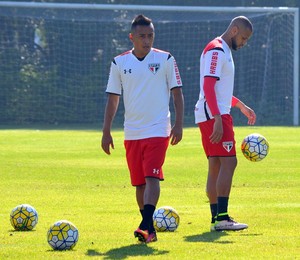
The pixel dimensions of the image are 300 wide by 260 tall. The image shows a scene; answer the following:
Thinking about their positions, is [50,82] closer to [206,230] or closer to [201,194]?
[201,194]

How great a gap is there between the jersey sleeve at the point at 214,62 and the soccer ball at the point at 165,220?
143 centimetres

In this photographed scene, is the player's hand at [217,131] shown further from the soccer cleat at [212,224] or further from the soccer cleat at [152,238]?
the soccer cleat at [152,238]

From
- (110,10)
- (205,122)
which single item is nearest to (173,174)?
(205,122)

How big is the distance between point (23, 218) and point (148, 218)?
160cm

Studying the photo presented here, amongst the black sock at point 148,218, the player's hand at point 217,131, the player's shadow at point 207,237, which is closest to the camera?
the black sock at point 148,218

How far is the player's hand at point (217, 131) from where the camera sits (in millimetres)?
10469

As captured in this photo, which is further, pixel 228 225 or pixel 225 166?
pixel 225 166

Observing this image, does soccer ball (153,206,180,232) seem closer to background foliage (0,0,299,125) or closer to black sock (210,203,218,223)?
black sock (210,203,218,223)

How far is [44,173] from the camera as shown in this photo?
60.6 ft

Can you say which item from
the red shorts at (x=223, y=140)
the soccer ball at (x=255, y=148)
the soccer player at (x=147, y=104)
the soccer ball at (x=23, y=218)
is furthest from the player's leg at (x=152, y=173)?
the soccer ball at (x=255, y=148)

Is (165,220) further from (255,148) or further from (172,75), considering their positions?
(255,148)

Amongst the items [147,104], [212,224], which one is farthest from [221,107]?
[212,224]

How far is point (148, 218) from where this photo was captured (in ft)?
32.0

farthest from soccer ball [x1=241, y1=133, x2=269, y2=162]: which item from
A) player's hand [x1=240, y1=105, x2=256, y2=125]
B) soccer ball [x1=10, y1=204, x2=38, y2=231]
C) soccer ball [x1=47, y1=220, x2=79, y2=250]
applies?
soccer ball [x1=47, y1=220, x2=79, y2=250]
